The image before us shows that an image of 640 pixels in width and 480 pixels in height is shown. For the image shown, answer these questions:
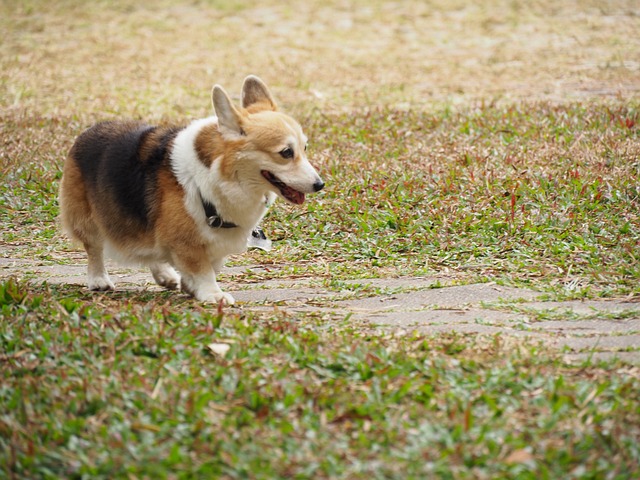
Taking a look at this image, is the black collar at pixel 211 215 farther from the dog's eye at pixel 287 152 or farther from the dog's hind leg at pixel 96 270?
the dog's hind leg at pixel 96 270

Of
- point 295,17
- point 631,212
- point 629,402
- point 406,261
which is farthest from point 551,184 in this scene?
point 295,17

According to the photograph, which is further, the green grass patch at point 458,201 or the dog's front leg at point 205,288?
the green grass patch at point 458,201

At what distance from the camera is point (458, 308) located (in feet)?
15.5

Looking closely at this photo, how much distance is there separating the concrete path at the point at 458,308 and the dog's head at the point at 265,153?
62cm

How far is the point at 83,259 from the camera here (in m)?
6.16

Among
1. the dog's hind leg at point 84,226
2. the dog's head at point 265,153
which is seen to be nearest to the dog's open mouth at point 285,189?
the dog's head at point 265,153

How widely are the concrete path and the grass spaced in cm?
9

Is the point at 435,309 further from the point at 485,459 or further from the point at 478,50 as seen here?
the point at 478,50

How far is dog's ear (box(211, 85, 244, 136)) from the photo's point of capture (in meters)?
4.79

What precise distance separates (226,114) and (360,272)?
53.5 inches

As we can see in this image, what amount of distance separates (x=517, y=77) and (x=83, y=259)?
6.64m

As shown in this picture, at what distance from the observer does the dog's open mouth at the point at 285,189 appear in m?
4.89

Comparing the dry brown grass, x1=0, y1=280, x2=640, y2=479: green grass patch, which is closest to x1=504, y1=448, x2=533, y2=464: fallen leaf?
x1=0, y1=280, x2=640, y2=479: green grass patch

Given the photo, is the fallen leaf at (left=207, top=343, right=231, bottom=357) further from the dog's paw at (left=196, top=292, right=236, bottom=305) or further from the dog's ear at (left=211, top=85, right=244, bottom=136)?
the dog's ear at (left=211, top=85, right=244, bottom=136)
